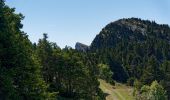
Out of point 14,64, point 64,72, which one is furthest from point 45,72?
point 14,64

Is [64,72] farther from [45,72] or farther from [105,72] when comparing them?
[105,72]

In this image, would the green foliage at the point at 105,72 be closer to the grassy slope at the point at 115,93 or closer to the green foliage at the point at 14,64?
the grassy slope at the point at 115,93

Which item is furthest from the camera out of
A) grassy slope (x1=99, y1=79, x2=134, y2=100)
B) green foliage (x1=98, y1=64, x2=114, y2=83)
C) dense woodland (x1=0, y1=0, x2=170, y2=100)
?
green foliage (x1=98, y1=64, x2=114, y2=83)

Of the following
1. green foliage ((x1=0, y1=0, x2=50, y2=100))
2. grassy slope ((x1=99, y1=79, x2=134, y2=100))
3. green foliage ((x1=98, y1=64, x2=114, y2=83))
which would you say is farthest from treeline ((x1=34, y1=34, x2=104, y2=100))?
green foliage ((x1=98, y1=64, x2=114, y2=83))

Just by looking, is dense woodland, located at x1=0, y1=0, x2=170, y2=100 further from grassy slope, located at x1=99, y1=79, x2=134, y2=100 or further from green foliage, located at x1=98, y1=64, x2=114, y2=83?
grassy slope, located at x1=99, y1=79, x2=134, y2=100

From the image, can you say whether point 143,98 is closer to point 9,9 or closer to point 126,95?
point 126,95

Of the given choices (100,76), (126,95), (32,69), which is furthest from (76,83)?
(100,76)

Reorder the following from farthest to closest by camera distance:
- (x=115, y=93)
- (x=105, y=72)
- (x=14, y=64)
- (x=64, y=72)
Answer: (x=105, y=72) → (x=115, y=93) → (x=64, y=72) → (x=14, y=64)

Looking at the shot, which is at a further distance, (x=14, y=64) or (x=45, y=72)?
(x=45, y=72)

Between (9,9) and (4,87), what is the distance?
8800mm

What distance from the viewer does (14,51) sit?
3781cm

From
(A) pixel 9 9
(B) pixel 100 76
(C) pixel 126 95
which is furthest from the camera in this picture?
(B) pixel 100 76

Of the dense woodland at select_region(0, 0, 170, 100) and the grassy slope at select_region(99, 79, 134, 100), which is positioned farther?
the grassy slope at select_region(99, 79, 134, 100)

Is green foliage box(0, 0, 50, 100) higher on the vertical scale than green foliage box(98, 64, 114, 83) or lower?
lower
